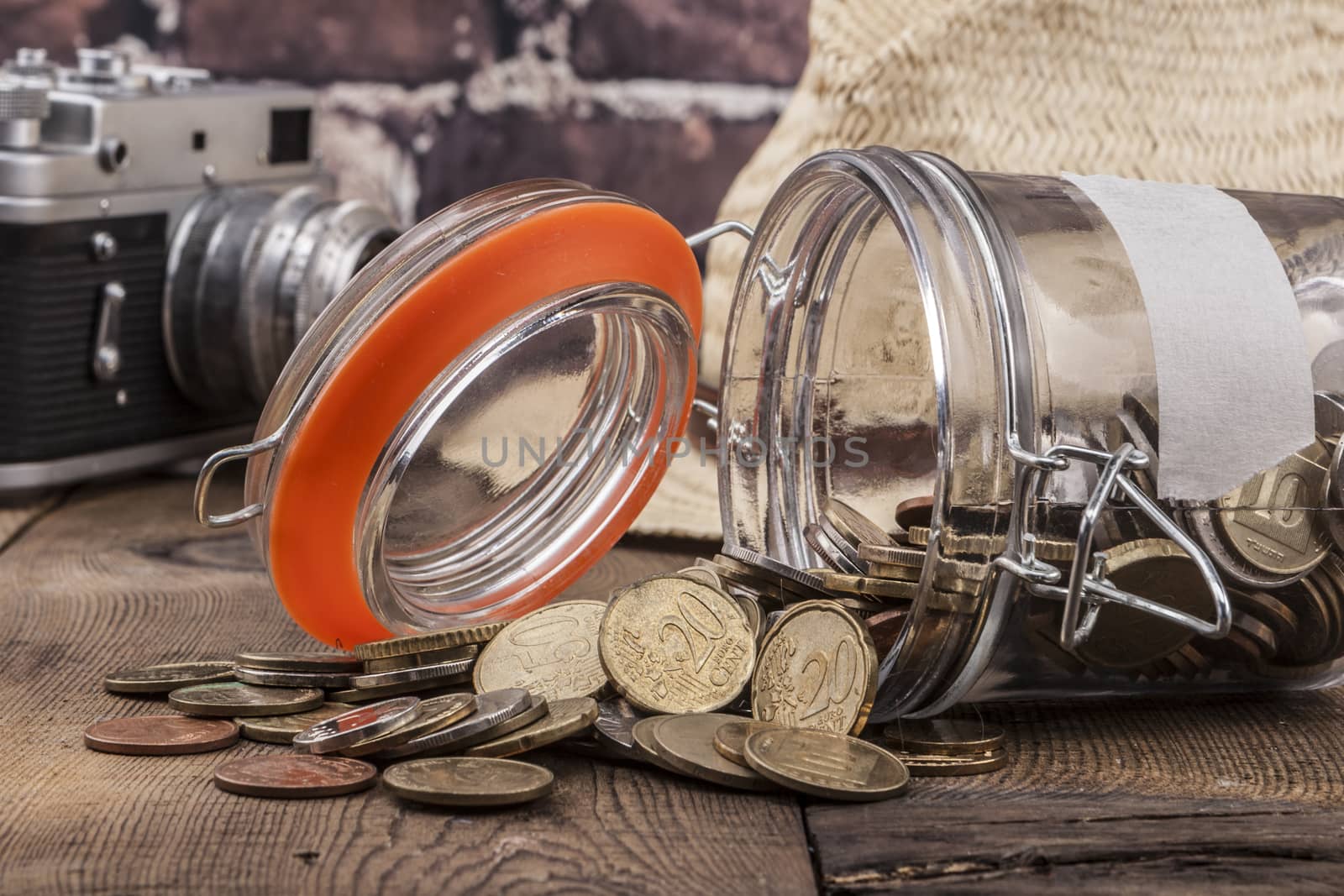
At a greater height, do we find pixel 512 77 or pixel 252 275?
pixel 512 77

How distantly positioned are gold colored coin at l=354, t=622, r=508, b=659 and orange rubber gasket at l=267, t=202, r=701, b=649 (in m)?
0.03

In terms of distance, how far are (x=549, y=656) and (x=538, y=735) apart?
0.10 metres

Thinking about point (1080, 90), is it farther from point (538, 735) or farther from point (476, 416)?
point (538, 735)

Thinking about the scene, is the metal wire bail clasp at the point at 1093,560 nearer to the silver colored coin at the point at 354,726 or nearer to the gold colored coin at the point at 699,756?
the gold colored coin at the point at 699,756

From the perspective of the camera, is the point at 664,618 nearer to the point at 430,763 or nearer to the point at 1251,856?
the point at 430,763

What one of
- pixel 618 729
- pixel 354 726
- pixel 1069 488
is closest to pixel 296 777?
pixel 354 726

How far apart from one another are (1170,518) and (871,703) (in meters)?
0.15

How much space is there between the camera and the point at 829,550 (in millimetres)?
809

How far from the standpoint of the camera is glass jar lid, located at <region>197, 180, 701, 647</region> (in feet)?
2.23

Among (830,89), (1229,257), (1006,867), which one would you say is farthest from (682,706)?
(830,89)

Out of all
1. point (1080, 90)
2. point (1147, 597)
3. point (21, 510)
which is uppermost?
point (1080, 90)

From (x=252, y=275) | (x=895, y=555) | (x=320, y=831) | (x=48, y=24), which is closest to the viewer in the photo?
(x=320, y=831)

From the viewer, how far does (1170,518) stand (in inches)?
25.2

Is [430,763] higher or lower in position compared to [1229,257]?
lower
